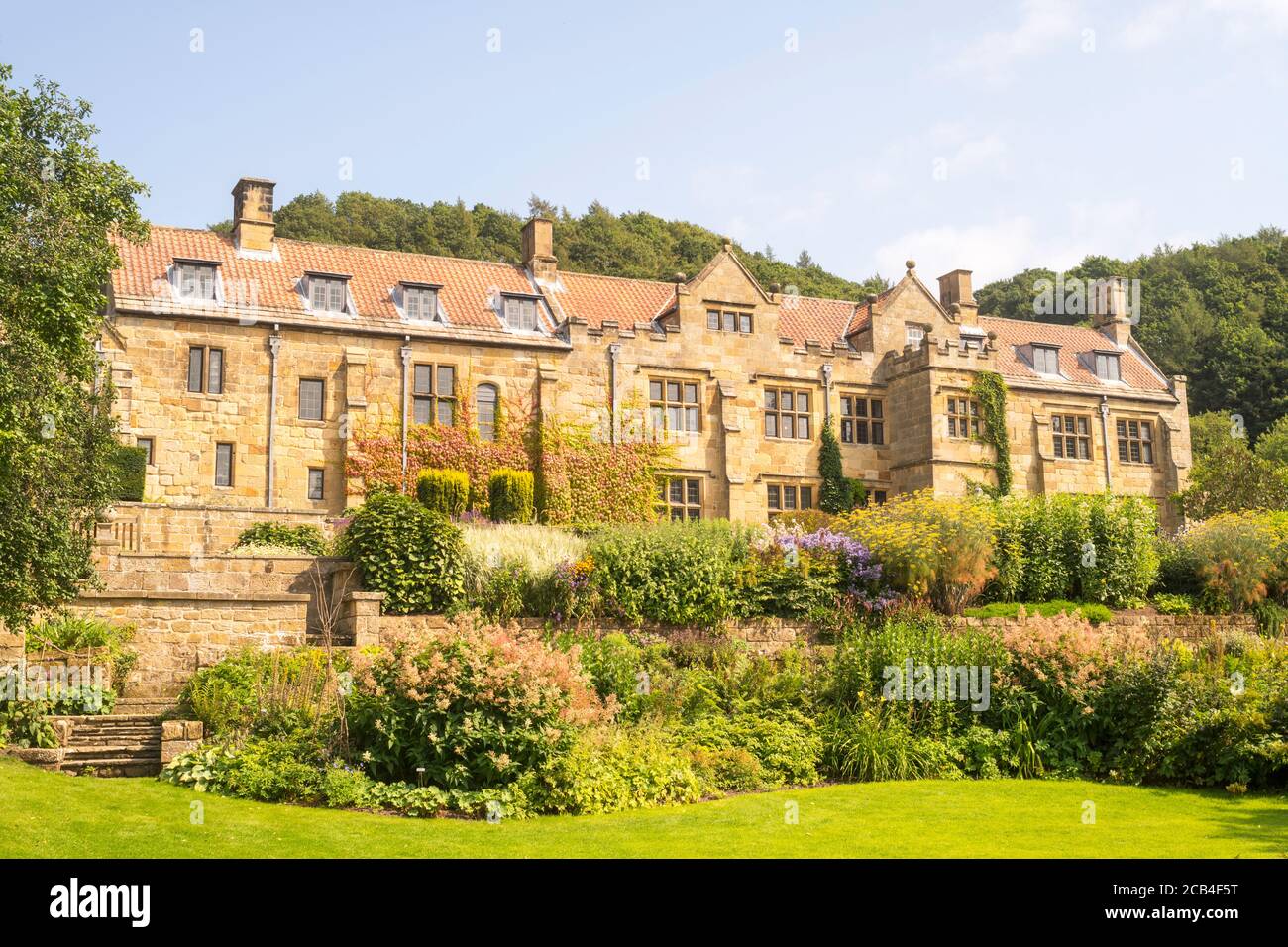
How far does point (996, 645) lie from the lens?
1911 cm

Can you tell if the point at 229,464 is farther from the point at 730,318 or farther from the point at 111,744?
the point at 111,744

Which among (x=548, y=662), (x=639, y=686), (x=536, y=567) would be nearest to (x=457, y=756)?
(x=548, y=662)

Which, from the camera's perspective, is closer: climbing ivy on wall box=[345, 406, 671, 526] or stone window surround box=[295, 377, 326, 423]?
stone window surround box=[295, 377, 326, 423]

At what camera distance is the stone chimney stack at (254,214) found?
113 feet

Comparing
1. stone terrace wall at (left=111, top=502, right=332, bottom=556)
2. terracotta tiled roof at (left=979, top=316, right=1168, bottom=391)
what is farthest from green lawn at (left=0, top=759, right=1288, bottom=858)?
terracotta tiled roof at (left=979, top=316, right=1168, bottom=391)

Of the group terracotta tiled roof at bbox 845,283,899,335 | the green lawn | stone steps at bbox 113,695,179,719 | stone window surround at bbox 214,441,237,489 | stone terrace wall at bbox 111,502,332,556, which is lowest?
the green lawn

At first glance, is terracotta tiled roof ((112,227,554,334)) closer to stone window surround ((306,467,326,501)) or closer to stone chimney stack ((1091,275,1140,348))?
stone window surround ((306,467,326,501))

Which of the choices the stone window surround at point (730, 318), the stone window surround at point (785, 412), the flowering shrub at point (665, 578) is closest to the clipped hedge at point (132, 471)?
the flowering shrub at point (665, 578)

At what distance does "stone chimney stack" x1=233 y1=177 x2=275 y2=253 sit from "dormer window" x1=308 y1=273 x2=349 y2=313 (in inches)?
87.5

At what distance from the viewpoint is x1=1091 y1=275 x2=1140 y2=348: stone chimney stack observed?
4584 centimetres

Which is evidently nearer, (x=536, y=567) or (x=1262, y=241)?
(x=536, y=567)

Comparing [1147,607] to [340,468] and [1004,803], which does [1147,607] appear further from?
[340,468]

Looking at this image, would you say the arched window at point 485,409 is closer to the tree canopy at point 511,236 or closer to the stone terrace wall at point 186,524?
the stone terrace wall at point 186,524

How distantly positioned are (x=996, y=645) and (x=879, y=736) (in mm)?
3016
